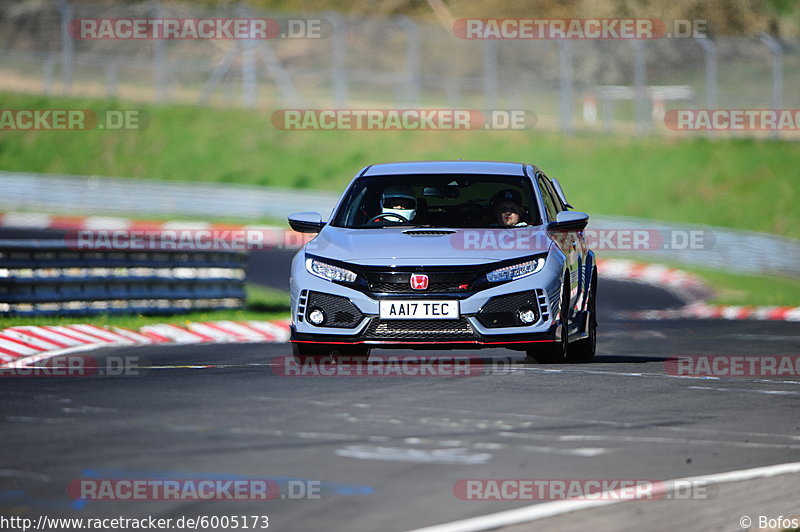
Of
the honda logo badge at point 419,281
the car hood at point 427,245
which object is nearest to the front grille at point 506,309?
the car hood at point 427,245

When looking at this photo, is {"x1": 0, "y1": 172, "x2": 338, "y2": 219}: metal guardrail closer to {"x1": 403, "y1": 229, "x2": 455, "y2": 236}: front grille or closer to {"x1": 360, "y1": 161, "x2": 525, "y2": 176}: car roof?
{"x1": 360, "y1": 161, "x2": 525, "y2": 176}: car roof

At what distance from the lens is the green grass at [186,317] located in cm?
1573

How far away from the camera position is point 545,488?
632 cm

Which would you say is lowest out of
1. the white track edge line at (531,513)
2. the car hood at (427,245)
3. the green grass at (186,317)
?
the white track edge line at (531,513)

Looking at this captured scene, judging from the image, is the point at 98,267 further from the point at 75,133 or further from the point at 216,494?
the point at 75,133

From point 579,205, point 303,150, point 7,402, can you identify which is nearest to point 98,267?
point 7,402

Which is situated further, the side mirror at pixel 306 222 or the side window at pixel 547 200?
the side window at pixel 547 200

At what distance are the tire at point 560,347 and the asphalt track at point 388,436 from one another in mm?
113

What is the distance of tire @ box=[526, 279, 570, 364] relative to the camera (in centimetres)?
1106

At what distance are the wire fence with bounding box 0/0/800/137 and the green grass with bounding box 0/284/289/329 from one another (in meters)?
18.9

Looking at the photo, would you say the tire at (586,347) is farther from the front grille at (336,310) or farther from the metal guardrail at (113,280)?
the metal guardrail at (113,280)

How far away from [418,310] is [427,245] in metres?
0.60

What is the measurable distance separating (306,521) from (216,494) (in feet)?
1.87

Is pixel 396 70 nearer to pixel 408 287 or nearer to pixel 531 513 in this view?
pixel 408 287
